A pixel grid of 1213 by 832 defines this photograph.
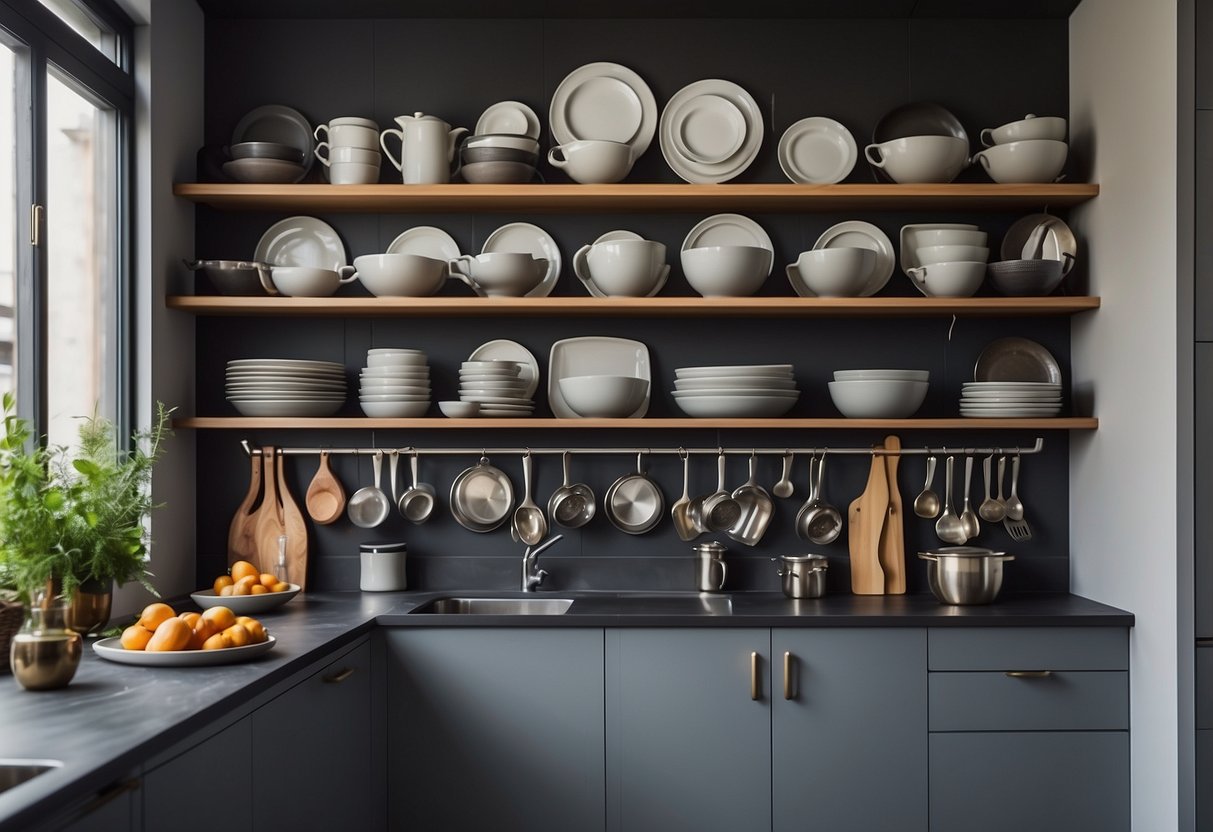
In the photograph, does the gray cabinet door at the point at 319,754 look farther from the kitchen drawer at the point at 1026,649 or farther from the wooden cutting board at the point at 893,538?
the wooden cutting board at the point at 893,538

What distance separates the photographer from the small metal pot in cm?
303

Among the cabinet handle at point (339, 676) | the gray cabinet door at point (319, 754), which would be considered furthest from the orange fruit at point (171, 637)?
the cabinet handle at point (339, 676)

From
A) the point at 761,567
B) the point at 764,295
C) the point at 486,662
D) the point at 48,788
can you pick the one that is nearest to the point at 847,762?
the point at 761,567

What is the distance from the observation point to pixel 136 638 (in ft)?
6.83

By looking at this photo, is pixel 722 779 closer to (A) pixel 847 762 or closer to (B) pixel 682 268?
(A) pixel 847 762

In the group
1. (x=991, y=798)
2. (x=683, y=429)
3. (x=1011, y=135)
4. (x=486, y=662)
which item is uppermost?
(x=1011, y=135)

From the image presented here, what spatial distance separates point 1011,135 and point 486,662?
2042 mm

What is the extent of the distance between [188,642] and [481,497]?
4.22 feet

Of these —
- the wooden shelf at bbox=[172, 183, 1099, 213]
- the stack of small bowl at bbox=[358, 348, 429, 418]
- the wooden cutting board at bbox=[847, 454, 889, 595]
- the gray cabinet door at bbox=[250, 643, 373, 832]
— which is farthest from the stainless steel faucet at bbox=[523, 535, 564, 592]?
the wooden shelf at bbox=[172, 183, 1099, 213]

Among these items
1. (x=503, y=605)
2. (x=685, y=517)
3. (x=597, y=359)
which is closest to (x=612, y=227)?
(x=597, y=359)

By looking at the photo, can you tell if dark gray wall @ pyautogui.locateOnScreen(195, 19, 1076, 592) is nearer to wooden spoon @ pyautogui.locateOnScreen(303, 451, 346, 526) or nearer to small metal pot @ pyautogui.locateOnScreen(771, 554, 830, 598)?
wooden spoon @ pyautogui.locateOnScreen(303, 451, 346, 526)

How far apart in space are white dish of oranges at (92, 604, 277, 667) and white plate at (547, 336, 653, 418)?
1.33 meters

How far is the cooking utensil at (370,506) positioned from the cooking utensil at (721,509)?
3.15ft

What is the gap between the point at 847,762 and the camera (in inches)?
106
